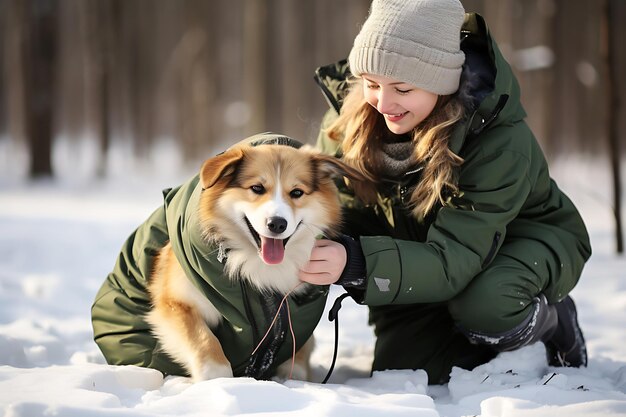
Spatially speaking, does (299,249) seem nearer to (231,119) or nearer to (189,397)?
(189,397)

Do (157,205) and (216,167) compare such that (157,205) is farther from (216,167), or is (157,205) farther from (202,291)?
(216,167)

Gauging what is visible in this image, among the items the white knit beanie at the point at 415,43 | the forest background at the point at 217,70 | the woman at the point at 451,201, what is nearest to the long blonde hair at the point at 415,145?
the woman at the point at 451,201

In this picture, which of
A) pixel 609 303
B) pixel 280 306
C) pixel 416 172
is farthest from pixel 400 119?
pixel 609 303

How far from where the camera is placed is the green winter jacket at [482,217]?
268cm

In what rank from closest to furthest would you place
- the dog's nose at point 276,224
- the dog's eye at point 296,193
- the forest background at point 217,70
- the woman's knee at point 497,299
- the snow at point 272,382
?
the snow at point 272,382 → the dog's nose at point 276,224 → the dog's eye at point 296,193 → the woman's knee at point 497,299 → the forest background at point 217,70

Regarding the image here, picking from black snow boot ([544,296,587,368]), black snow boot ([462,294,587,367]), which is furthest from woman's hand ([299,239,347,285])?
black snow boot ([544,296,587,368])

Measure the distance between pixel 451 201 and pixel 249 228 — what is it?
93cm

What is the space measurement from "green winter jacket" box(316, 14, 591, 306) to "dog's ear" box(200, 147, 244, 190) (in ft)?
2.03

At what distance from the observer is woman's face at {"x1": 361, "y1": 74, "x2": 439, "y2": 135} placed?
2824mm

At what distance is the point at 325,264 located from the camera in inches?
102

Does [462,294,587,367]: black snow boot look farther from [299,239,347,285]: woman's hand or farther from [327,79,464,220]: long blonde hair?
[299,239,347,285]: woman's hand

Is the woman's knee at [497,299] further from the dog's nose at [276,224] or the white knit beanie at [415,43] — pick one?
the dog's nose at [276,224]

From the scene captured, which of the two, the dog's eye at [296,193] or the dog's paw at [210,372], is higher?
the dog's eye at [296,193]

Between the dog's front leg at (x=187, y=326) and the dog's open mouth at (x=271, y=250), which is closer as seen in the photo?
the dog's open mouth at (x=271, y=250)
